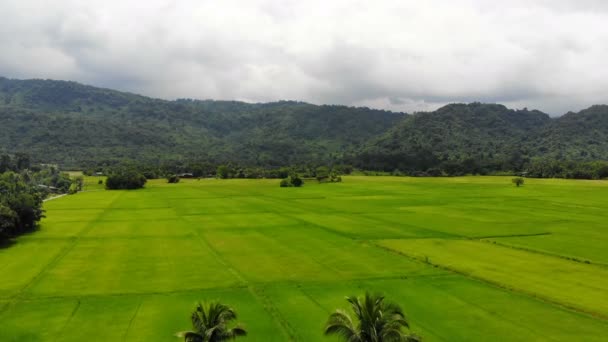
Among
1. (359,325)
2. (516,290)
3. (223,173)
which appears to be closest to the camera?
(359,325)

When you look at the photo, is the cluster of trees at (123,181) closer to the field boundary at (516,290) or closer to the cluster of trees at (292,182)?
the cluster of trees at (292,182)

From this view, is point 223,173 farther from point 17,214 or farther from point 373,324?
point 373,324

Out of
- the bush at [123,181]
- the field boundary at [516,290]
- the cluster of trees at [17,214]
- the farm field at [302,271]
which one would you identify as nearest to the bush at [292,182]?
the bush at [123,181]

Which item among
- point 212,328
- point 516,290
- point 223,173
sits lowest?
point 516,290

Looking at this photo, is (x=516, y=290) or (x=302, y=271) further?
(x=302, y=271)

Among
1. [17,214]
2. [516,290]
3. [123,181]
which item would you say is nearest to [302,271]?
[516,290]

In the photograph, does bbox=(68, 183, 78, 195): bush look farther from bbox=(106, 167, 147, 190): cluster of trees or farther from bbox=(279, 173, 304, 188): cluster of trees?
bbox=(279, 173, 304, 188): cluster of trees

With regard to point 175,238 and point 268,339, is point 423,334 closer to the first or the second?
point 268,339
